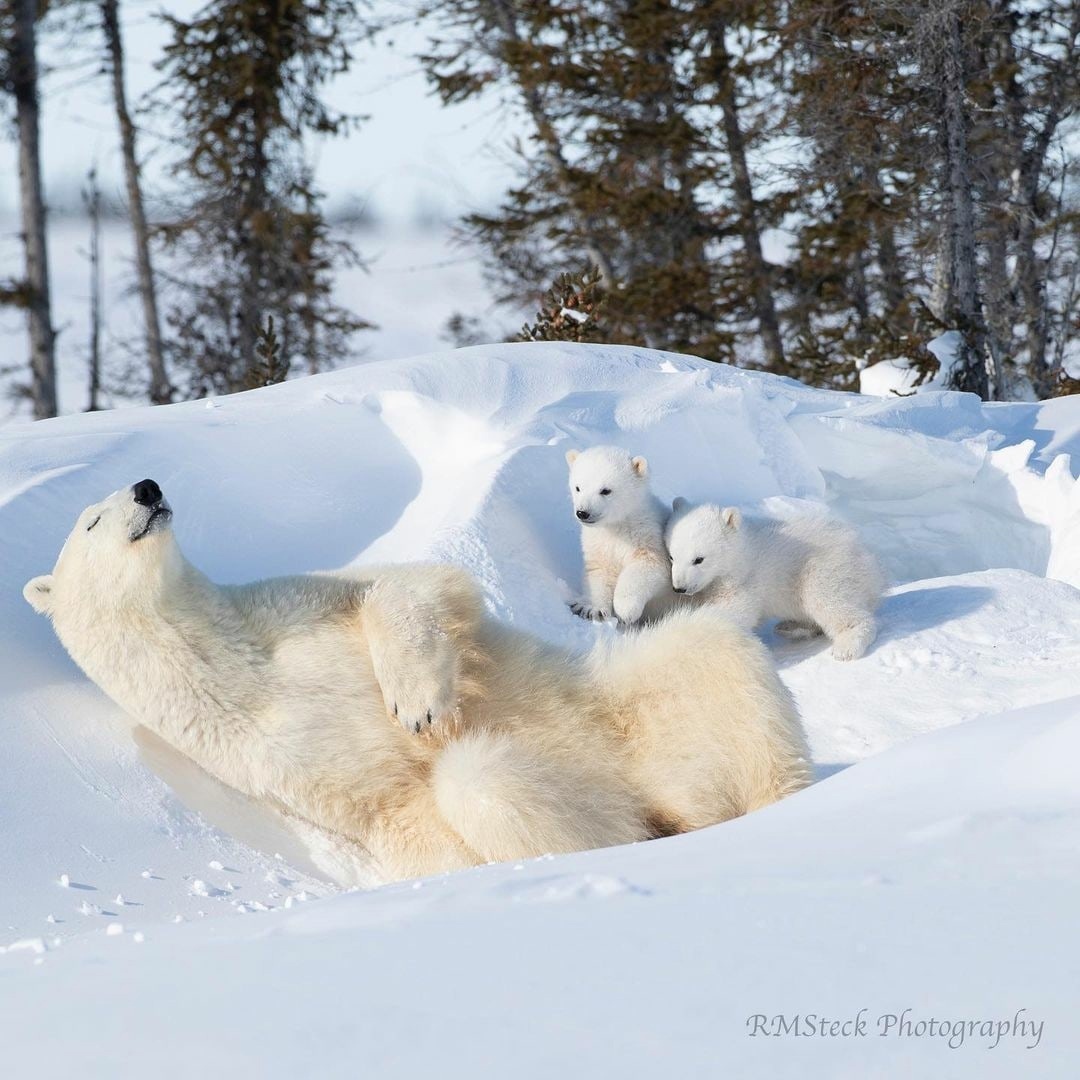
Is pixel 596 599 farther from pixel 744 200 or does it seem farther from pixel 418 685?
pixel 744 200

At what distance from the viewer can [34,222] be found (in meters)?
12.6

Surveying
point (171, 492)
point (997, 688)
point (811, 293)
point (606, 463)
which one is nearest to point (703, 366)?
point (606, 463)

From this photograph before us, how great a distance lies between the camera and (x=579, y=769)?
248 centimetres

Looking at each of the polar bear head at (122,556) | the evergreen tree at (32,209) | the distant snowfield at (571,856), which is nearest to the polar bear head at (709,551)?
the distant snowfield at (571,856)

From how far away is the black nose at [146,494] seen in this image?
264cm

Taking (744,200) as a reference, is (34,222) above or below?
above

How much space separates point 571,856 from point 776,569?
2.63 meters

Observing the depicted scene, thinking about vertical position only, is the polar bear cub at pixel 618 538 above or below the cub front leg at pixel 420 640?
below

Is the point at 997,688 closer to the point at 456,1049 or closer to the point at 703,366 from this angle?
the point at 703,366

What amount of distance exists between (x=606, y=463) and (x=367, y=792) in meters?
2.06

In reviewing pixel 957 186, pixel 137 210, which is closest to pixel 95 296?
pixel 137 210

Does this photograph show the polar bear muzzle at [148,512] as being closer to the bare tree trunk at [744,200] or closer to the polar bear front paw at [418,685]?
the polar bear front paw at [418,685]

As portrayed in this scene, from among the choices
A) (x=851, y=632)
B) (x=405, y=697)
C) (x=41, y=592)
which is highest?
(x=41, y=592)

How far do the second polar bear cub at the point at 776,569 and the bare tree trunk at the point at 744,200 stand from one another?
10222 mm
